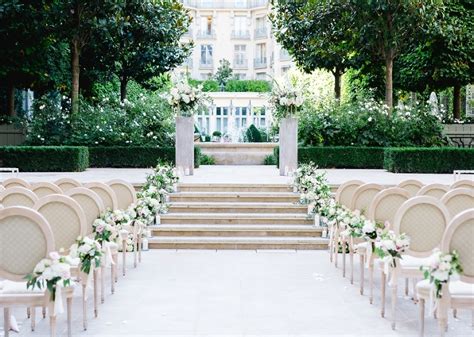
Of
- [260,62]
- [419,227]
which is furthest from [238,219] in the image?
[260,62]

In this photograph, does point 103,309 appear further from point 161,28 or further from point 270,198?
point 161,28

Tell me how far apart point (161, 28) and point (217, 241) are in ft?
46.8

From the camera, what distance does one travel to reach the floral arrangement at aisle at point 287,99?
49.6 feet

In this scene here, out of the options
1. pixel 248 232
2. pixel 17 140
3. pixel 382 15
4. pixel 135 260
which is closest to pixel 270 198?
pixel 248 232

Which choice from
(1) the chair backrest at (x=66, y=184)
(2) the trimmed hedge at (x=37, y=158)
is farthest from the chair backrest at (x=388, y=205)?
(2) the trimmed hedge at (x=37, y=158)

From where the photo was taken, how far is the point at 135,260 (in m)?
7.98

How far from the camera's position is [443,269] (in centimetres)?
434

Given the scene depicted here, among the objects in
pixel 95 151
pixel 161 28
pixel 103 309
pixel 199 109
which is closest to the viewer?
pixel 103 309

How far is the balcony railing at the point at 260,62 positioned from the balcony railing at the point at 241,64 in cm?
79

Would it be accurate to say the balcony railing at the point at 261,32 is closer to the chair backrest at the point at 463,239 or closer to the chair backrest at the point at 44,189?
the chair backrest at the point at 44,189

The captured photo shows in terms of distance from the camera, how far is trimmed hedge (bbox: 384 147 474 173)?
16.8 meters

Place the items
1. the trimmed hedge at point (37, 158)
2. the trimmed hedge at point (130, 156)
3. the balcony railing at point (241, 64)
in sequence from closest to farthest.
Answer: the trimmed hedge at point (37, 158) < the trimmed hedge at point (130, 156) < the balcony railing at point (241, 64)

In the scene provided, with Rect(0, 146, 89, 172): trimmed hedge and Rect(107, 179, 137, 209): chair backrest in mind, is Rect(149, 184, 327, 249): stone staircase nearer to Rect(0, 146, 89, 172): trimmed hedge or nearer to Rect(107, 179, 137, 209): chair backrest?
Rect(107, 179, 137, 209): chair backrest

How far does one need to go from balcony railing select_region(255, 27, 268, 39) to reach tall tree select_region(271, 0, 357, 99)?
28.2m
